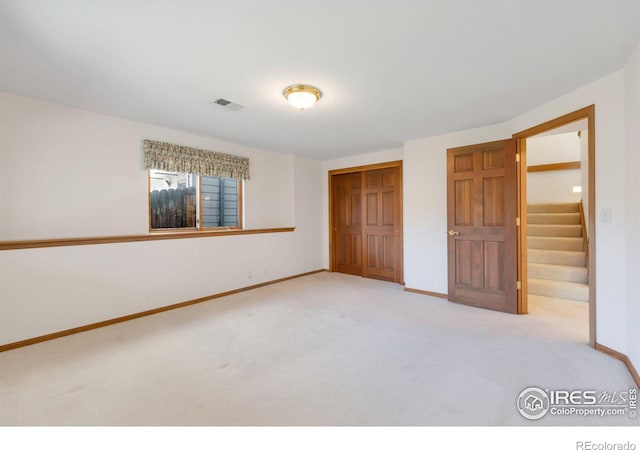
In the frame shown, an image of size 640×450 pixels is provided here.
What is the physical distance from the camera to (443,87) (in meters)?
2.56

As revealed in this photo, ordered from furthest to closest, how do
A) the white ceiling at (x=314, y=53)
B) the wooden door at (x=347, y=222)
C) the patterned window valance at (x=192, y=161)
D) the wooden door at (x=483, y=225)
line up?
1. the wooden door at (x=347, y=222)
2. the patterned window valance at (x=192, y=161)
3. the wooden door at (x=483, y=225)
4. the white ceiling at (x=314, y=53)

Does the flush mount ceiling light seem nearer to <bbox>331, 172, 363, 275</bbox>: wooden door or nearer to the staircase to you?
<bbox>331, 172, 363, 275</bbox>: wooden door

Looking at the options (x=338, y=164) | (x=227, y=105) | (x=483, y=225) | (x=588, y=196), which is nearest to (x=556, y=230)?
(x=483, y=225)

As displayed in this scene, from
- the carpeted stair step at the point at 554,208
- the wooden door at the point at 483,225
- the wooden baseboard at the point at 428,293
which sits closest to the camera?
the wooden door at the point at 483,225

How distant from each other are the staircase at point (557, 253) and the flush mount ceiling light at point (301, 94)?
4.08m

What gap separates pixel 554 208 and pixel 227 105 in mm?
5803

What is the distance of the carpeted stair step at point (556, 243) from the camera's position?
439cm

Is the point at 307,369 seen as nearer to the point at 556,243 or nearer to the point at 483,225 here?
the point at 483,225

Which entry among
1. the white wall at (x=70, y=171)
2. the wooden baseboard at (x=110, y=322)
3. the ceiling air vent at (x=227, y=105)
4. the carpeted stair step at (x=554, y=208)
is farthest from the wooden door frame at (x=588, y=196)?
the white wall at (x=70, y=171)

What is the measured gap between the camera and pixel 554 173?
5.65 metres

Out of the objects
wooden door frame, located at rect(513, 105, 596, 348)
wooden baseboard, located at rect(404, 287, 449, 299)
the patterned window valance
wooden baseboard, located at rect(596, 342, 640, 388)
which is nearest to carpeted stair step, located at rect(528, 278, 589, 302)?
wooden door frame, located at rect(513, 105, 596, 348)

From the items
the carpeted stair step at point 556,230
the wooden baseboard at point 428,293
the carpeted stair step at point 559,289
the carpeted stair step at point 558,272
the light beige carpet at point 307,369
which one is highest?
the carpeted stair step at point 556,230

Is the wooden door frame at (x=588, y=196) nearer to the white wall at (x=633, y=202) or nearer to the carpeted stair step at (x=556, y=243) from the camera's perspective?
the white wall at (x=633, y=202)

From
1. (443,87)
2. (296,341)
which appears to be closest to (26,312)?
(296,341)
